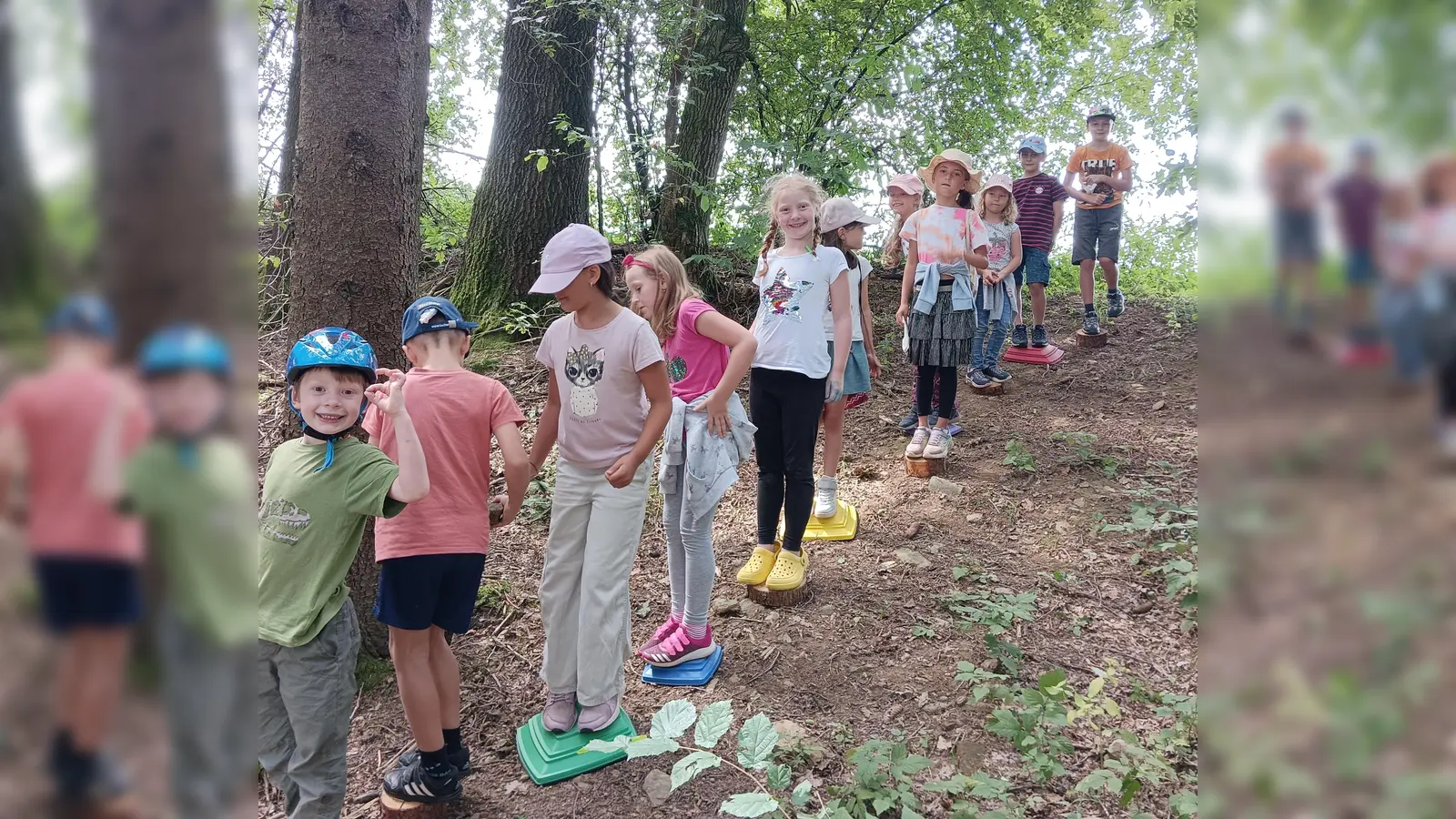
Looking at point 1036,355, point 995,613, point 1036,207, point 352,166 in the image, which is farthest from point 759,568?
point 1036,207

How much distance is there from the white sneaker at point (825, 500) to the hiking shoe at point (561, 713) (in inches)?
76.4

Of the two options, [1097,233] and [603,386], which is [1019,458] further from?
[603,386]

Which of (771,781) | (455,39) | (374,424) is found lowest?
(771,781)

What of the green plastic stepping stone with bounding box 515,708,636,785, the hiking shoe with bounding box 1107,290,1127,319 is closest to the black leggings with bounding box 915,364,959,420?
the green plastic stepping stone with bounding box 515,708,636,785

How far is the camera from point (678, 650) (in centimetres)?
329

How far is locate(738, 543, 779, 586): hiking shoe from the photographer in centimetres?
375
